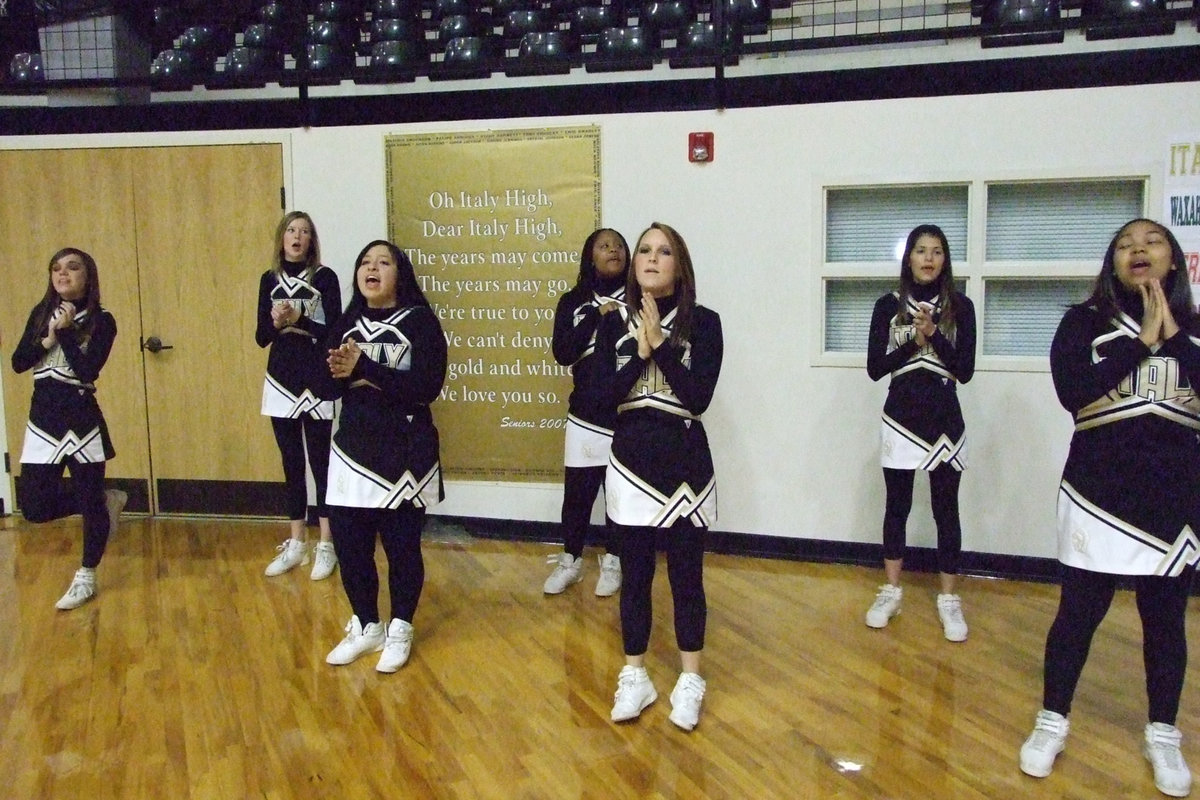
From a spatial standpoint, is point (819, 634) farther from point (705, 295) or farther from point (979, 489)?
point (705, 295)

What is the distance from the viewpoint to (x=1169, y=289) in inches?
96.7

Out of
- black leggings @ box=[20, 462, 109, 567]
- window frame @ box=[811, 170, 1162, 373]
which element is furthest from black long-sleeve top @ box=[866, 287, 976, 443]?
black leggings @ box=[20, 462, 109, 567]

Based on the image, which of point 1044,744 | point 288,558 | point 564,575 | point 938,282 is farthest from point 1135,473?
point 288,558

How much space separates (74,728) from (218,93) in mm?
5255

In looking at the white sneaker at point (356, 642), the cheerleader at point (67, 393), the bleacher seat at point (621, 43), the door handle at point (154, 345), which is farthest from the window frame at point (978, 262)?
the door handle at point (154, 345)

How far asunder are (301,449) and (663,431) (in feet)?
6.93

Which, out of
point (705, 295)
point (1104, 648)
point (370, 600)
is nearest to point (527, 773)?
point (370, 600)

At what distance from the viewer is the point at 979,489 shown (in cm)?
420

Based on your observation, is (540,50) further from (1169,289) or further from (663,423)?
(1169,289)

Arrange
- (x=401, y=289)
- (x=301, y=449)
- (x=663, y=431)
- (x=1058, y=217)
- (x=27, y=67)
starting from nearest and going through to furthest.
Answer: (x=663, y=431) < (x=401, y=289) < (x=1058, y=217) < (x=301, y=449) < (x=27, y=67)

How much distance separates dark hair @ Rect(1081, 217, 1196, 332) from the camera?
7.92ft

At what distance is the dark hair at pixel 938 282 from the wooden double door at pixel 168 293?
317 centimetres

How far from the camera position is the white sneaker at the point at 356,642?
10.7ft

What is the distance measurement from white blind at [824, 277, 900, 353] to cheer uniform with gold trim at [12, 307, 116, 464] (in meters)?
3.04
